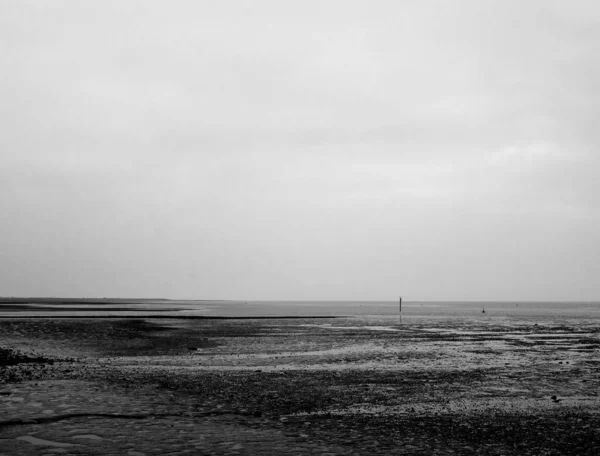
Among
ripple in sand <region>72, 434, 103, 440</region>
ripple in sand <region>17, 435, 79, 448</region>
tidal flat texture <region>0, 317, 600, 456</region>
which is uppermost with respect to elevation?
ripple in sand <region>17, 435, 79, 448</region>

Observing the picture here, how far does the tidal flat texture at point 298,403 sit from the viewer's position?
13461mm

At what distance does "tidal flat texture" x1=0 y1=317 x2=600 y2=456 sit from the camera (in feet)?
44.2

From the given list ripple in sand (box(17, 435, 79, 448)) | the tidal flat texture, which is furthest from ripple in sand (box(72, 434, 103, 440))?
ripple in sand (box(17, 435, 79, 448))

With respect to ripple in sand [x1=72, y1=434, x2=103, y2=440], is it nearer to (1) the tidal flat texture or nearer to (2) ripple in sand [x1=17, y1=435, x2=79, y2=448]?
(1) the tidal flat texture

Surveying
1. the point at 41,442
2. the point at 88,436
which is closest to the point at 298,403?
the point at 88,436

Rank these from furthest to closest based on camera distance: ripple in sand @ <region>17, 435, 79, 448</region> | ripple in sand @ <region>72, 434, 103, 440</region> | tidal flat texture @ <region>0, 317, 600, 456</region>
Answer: ripple in sand @ <region>72, 434, 103, 440</region>
tidal flat texture @ <region>0, 317, 600, 456</region>
ripple in sand @ <region>17, 435, 79, 448</region>

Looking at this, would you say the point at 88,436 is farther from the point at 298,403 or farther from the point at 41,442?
the point at 298,403

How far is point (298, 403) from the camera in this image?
19.0m

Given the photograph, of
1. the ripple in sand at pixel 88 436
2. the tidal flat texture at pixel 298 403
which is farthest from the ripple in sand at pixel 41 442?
the ripple in sand at pixel 88 436

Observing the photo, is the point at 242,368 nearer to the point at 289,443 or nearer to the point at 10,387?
the point at 10,387

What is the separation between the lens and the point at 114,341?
4669cm

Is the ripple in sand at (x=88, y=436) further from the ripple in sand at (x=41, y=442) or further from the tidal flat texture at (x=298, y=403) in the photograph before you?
the ripple in sand at (x=41, y=442)

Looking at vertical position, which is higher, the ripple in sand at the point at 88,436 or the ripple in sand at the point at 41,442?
the ripple in sand at the point at 41,442

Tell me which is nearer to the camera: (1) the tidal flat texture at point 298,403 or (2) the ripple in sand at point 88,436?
(1) the tidal flat texture at point 298,403
